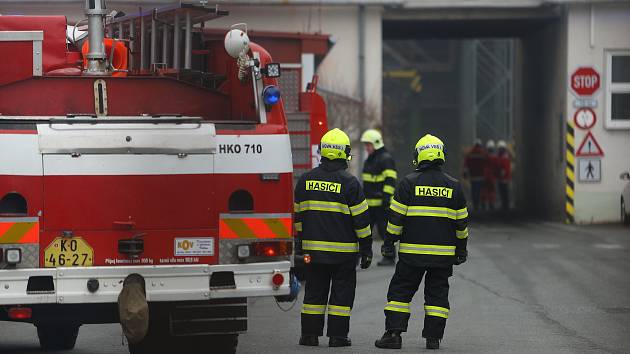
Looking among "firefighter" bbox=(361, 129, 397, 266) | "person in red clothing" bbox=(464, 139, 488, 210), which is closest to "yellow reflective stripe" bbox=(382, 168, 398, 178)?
"firefighter" bbox=(361, 129, 397, 266)

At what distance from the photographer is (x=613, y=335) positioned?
11188mm

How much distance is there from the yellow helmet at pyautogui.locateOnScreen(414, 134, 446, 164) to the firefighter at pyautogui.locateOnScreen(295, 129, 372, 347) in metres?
0.52

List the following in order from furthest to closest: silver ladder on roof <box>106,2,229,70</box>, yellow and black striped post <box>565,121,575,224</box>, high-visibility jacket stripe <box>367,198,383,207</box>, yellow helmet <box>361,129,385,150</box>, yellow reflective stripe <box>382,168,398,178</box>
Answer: yellow and black striped post <box>565,121,575,224</box> → high-visibility jacket stripe <box>367,198,383,207</box> → yellow helmet <box>361,129,385,150</box> → yellow reflective stripe <box>382,168,398,178</box> → silver ladder on roof <box>106,2,229,70</box>

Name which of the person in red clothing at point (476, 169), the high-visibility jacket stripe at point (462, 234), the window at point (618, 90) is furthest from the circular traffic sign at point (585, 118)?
the high-visibility jacket stripe at point (462, 234)

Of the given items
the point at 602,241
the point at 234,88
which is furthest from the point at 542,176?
the point at 234,88

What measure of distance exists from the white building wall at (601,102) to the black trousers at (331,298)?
15.5 meters

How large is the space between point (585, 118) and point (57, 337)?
54.5 feet

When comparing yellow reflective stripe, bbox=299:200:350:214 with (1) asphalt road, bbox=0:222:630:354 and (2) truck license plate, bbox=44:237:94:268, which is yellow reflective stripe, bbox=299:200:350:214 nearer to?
(1) asphalt road, bbox=0:222:630:354

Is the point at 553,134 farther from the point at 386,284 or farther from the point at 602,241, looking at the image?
the point at 386,284

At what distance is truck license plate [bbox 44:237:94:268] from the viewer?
846cm

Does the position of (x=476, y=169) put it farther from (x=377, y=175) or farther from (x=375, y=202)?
(x=377, y=175)

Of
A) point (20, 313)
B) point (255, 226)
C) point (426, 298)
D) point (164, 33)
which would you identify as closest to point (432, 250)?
point (426, 298)

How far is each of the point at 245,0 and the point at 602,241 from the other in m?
8.26

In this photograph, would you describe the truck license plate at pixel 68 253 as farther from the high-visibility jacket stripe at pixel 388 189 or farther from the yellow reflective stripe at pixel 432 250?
the high-visibility jacket stripe at pixel 388 189
